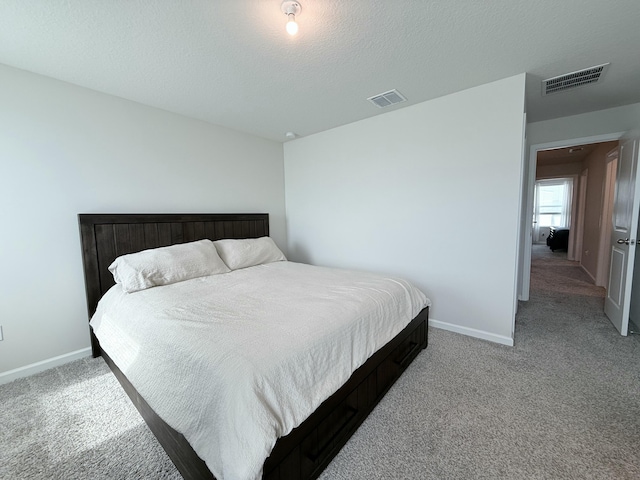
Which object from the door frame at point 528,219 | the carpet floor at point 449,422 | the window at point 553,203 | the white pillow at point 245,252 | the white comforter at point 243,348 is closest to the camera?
the white comforter at point 243,348

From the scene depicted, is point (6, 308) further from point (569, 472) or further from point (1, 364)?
point (569, 472)

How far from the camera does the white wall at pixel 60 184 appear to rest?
1937 mm

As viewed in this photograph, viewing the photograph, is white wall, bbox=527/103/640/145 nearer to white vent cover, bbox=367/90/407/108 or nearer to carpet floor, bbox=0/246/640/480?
white vent cover, bbox=367/90/407/108

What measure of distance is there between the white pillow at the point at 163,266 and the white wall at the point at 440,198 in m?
1.69

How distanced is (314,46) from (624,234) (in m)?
3.44

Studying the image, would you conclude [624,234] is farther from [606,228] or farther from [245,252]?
[245,252]

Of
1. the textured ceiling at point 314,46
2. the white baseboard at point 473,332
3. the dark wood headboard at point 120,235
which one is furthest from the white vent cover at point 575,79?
the dark wood headboard at point 120,235

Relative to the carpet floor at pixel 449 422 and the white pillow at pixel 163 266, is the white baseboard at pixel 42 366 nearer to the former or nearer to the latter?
the carpet floor at pixel 449 422

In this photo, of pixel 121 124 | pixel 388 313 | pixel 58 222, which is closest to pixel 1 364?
pixel 58 222

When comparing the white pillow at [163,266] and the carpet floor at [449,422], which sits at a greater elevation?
the white pillow at [163,266]

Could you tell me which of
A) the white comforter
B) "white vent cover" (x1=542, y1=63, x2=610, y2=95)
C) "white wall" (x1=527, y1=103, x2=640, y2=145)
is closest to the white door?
"white wall" (x1=527, y1=103, x2=640, y2=145)

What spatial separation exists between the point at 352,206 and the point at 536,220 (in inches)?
363

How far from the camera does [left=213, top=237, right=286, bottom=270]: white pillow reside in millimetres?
2773

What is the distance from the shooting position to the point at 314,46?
1736 millimetres
